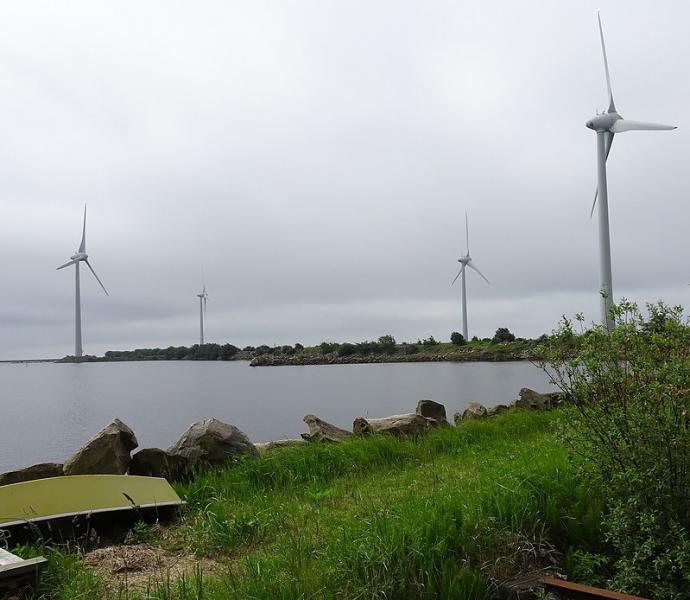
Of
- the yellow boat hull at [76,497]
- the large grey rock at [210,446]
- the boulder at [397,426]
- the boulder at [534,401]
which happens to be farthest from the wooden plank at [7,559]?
the boulder at [534,401]

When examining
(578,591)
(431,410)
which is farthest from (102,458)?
(431,410)

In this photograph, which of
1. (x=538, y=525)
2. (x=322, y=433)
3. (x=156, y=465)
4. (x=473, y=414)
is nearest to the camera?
(x=538, y=525)

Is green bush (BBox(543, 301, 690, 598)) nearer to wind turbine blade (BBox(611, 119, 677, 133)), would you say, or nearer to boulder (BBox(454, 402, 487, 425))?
boulder (BBox(454, 402, 487, 425))

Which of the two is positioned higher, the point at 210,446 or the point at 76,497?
the point at 210,446

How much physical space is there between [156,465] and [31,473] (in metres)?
1.75

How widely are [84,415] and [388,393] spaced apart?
16.5 meters

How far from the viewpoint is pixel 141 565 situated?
5.82 meters

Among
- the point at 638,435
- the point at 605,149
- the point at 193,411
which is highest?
the point at 605,149

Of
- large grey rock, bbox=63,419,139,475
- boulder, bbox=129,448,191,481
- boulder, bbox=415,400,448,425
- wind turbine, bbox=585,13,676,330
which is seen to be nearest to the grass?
boulder, bbox=129,448,191,481

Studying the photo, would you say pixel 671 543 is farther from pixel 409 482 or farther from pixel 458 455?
pixel 458 455

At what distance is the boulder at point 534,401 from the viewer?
57.0 ft

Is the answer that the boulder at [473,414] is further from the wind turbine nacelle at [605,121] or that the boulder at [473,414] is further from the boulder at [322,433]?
the wind turbine nacelle at [605,121]

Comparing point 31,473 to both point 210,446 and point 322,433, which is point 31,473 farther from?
point 322,433

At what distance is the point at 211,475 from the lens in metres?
9.31
